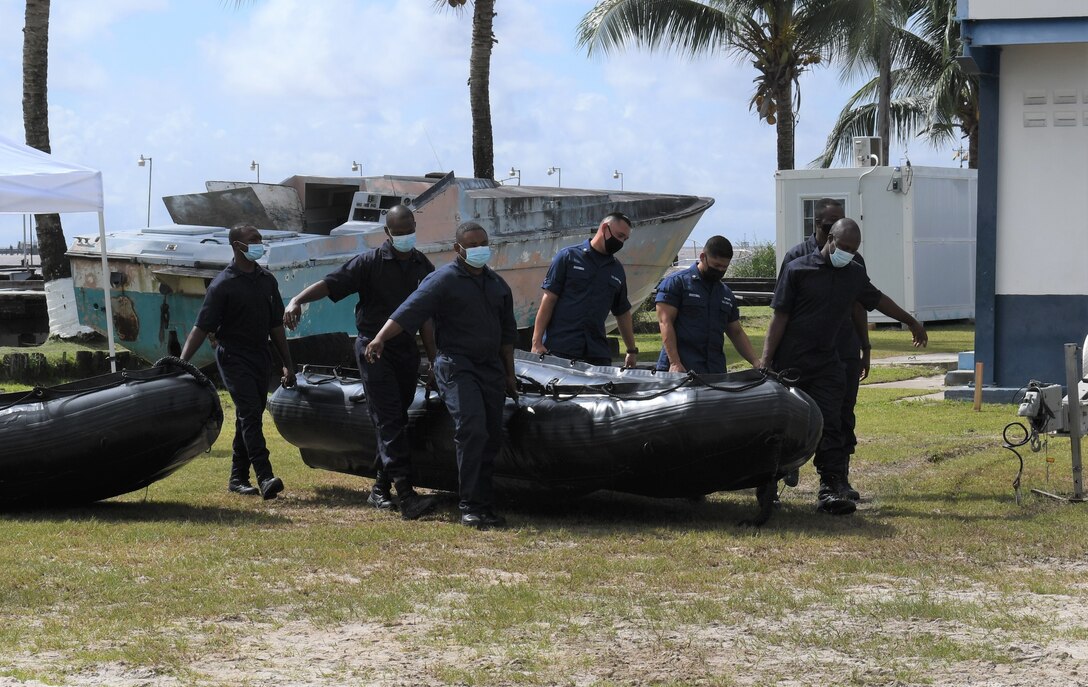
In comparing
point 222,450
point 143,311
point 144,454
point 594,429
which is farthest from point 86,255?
point 594,429

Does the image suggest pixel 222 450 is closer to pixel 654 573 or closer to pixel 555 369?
pixel 555 369

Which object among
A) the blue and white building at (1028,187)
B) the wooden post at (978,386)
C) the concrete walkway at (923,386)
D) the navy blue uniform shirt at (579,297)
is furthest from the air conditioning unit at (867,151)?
the navy blue uniform shirt at (579,297)

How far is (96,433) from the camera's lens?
8344 millimetres

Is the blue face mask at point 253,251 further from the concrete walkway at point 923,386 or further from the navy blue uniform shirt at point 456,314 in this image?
the concrete walkway at point 923,386

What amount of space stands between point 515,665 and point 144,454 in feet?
13.1

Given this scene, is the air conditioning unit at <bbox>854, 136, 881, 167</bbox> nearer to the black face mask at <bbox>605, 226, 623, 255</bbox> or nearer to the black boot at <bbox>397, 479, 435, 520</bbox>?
the black face mask at <bbox>605, 226, 623, 255</bbox>

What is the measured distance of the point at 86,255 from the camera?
53.5 feet

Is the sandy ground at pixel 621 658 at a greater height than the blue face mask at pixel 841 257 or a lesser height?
lesser

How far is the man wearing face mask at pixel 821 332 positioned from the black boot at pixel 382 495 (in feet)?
7.89

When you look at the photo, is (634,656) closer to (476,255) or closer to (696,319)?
(476,255)

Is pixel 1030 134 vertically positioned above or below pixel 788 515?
above

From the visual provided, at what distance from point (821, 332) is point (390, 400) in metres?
Result: 2.55

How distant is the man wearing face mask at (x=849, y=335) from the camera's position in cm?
878

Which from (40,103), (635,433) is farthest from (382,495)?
(40,103)
